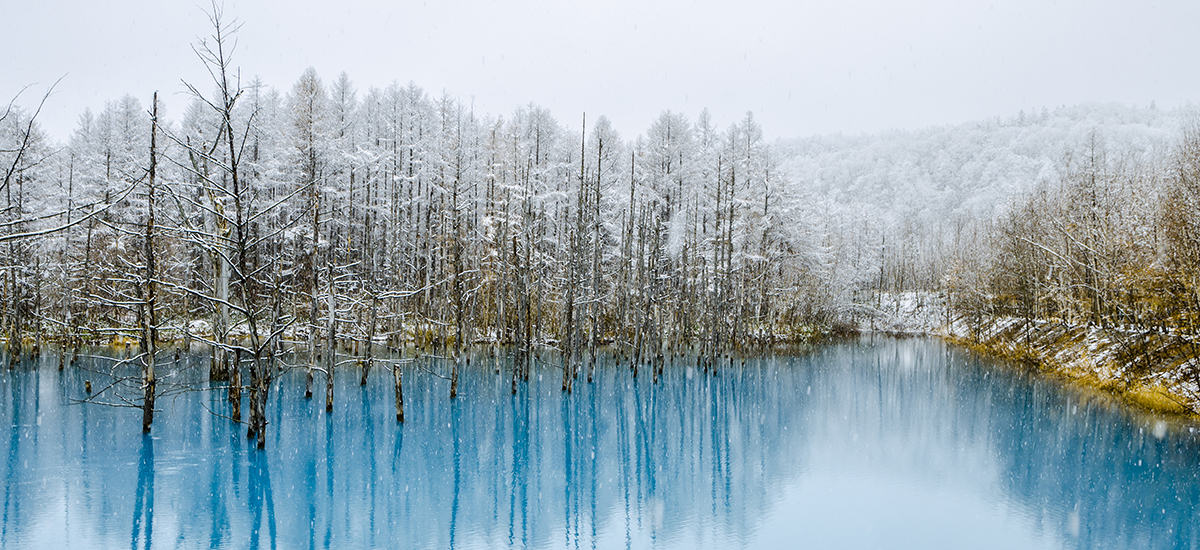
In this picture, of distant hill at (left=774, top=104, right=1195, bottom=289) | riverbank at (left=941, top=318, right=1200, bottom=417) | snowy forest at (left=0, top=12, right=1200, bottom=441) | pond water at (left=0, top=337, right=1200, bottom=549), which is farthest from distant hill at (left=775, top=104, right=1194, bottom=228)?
pond water at (left=0, top=337, right=1200, bottom=549)

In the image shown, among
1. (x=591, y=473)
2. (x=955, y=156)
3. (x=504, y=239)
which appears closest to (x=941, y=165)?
(x=955, y=156)

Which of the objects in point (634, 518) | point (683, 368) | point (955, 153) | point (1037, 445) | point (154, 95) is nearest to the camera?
point (634, 518)

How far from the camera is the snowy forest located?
21.9m

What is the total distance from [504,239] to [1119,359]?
21.3 metres

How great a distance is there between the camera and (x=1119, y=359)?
22.8 metres

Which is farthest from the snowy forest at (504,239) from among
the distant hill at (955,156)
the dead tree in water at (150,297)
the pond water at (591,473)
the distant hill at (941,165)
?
the distant hill at (955,156)

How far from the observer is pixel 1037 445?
1697cm

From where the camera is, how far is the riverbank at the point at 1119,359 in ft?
60.9

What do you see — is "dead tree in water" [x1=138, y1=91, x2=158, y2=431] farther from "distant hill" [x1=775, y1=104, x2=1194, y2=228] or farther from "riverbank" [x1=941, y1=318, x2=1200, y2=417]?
"distant hill" [x1=775, y1=104, x2=1194, y2=228]

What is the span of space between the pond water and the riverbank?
0.99 meters

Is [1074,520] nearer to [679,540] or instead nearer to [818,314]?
[679,540]

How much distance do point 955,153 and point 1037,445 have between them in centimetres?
15625

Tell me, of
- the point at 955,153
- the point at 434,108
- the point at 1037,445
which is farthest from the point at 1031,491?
the point at 955,153

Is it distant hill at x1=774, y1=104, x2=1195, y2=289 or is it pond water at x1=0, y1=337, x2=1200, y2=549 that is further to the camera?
distant hill at x1=774, y1=104, x2=1195, y2=289
